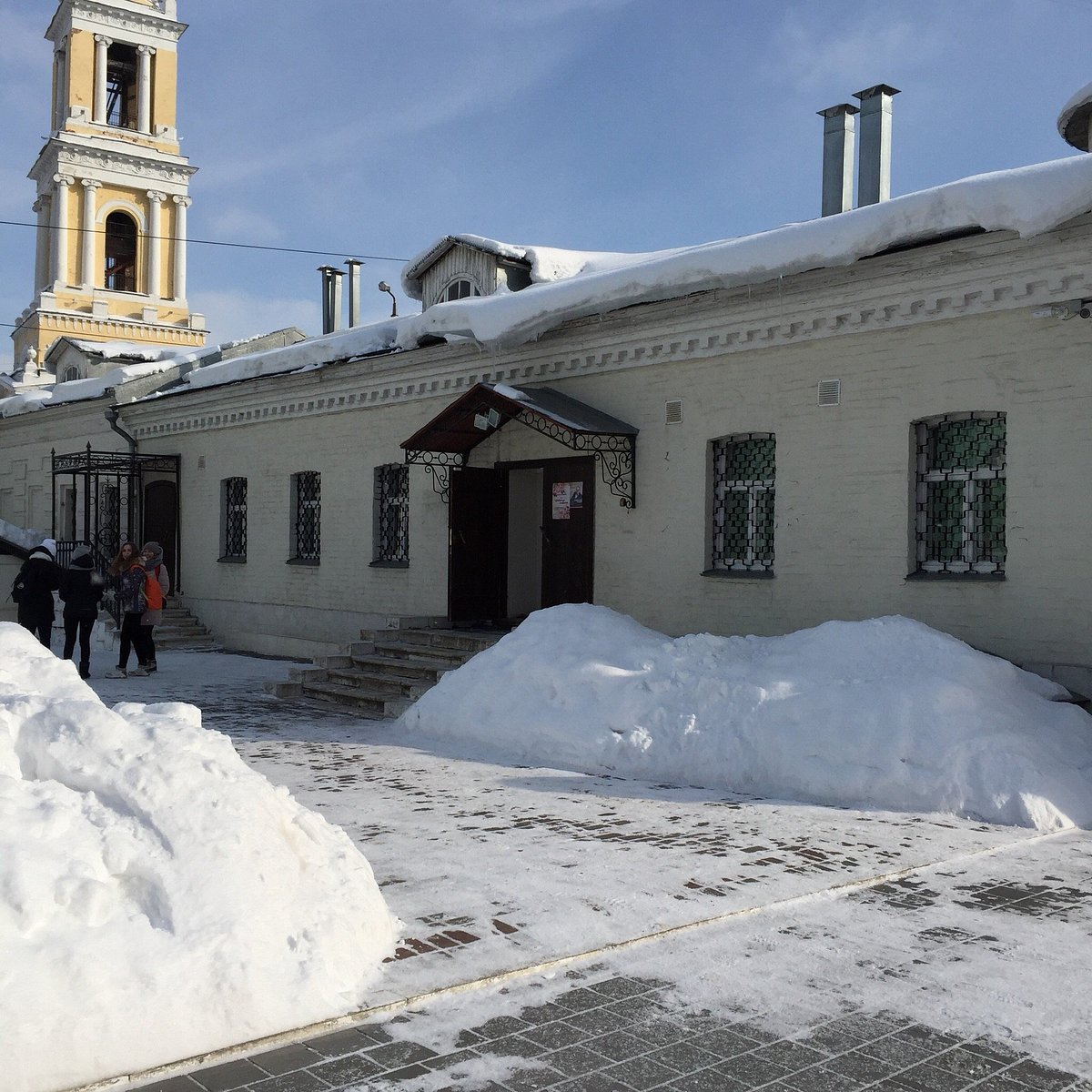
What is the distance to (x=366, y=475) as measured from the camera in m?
16.0

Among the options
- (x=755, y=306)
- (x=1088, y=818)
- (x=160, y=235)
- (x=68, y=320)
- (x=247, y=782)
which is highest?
(x=160, y=235)

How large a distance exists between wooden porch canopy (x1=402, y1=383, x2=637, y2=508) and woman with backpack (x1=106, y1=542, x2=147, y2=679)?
12.4 feet

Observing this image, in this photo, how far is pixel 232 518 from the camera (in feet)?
63.3

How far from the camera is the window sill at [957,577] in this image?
9391 millimetres

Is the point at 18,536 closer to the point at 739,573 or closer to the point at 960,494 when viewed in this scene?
the point at 739,573

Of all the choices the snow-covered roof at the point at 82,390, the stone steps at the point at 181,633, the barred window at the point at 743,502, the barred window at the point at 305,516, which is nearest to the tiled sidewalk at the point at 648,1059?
the barred window at the point at 743,502

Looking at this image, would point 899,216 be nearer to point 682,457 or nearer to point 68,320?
point 682,457

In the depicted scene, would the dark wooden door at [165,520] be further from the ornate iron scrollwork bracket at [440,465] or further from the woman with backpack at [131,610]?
the ornate iron scrollwork bracket at [440,465]

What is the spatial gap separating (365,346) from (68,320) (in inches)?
1008

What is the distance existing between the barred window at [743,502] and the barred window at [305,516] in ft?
24.6

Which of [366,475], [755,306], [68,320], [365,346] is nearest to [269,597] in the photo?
[366,475]

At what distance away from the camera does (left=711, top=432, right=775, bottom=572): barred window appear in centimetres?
1127

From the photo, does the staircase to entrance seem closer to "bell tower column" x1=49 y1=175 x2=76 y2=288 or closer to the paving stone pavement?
the paving stone pavement

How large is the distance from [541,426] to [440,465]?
68.1 inches
